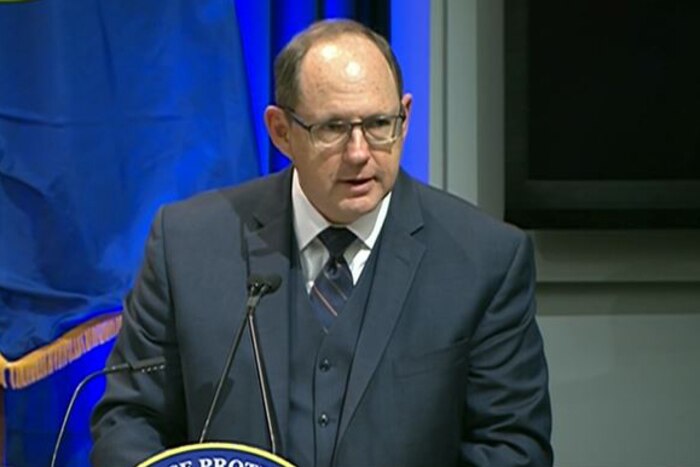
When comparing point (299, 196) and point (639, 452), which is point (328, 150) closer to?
point (299, 196)

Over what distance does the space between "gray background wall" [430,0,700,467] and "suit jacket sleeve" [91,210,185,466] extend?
119 cm

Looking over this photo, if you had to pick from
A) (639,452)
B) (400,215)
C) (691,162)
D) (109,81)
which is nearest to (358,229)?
(400,215)

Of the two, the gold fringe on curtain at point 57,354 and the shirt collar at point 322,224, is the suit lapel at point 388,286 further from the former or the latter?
the gold fringe on curtain at point 57,354

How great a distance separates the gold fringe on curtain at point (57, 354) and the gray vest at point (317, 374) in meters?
1.00

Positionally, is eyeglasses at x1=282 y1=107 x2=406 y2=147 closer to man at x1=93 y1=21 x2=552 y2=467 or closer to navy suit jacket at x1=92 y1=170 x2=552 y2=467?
man at x1=93 y1=21 x2=552 y2=467

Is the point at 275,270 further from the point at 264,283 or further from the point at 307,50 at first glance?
the point at 307,50

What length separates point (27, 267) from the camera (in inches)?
112

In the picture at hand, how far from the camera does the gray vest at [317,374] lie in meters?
1.92

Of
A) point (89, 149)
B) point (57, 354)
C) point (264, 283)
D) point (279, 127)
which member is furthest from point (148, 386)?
point (89, 149)

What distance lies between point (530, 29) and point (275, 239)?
1.15m

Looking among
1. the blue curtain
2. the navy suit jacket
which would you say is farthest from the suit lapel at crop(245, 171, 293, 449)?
the blue curtain

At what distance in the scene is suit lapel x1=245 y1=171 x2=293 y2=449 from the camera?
192 cm

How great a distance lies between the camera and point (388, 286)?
199 cm

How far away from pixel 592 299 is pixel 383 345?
51.0 inches
